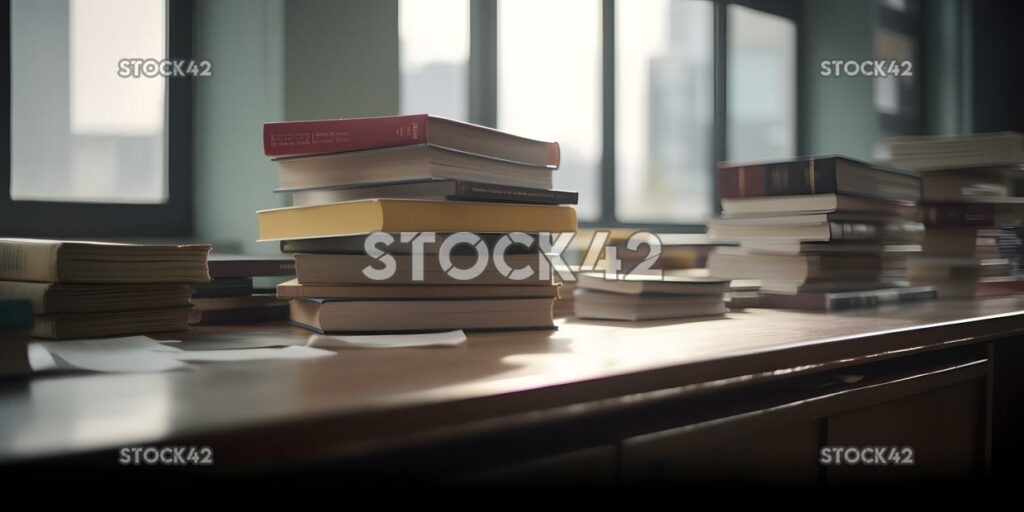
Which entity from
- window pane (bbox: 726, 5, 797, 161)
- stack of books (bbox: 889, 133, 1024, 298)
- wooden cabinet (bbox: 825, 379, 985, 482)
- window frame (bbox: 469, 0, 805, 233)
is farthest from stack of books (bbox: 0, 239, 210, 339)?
window pane (bbox: 726, 5, 797, 161)

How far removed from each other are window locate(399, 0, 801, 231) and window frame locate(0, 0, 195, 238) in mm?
652

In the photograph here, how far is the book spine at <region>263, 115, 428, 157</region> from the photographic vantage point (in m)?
0.93

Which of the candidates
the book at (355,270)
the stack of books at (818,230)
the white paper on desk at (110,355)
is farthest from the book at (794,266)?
the white paper on desk at (110,355)

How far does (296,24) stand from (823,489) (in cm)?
107

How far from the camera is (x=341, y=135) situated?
38.0 inches

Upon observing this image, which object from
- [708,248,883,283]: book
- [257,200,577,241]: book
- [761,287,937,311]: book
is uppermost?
[257,200,577,241]: book

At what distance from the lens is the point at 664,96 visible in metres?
3.05

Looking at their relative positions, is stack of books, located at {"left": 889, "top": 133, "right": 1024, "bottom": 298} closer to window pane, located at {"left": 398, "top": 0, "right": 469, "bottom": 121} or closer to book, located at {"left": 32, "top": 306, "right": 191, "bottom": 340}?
window pane, located at {"left": 398, "top": 0, "right": 469, "bottom": 121}

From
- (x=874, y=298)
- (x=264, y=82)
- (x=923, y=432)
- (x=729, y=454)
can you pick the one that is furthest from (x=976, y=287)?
(x=264, y=82)

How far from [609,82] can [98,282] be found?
205 centimetres

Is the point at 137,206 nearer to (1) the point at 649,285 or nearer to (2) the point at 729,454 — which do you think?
(1) the point at 649,285

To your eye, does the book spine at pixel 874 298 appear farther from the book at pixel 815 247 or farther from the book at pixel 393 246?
the book at pixel 393 246

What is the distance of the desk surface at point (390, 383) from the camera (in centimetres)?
48

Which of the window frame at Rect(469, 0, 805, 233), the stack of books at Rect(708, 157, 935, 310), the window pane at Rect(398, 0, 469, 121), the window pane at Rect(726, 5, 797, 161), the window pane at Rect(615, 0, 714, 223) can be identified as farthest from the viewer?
the window pane at Rect(726, 5, 797, 161)
